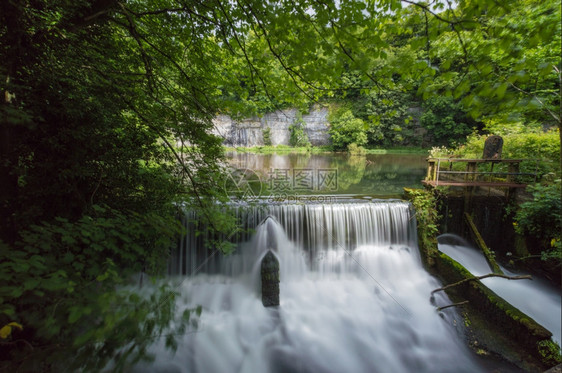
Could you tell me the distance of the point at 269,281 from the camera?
5.36m

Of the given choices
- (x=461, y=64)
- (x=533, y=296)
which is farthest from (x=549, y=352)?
(x=461, y=64)

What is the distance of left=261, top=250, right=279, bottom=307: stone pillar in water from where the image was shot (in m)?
5.23

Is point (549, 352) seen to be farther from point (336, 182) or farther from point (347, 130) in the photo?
point (347, 130)

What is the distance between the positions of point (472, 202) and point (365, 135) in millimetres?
22672

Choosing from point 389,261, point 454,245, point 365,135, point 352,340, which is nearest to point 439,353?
point 352,340

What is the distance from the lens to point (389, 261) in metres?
6.68

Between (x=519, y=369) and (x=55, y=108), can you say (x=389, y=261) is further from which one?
(x=55, y=108)

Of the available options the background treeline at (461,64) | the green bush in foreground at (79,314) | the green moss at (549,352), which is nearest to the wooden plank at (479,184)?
the green moss at (549,352)

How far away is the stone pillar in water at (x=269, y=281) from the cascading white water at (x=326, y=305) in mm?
187

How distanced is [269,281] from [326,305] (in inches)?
58.0

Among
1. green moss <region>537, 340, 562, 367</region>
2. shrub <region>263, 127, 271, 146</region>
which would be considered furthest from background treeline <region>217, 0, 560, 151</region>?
shrub <region>263, 127, 271, 146</region>

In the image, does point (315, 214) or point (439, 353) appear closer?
point (439, 353)

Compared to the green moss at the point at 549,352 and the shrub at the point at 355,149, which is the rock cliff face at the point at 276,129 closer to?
the shrub at the point at 355,149

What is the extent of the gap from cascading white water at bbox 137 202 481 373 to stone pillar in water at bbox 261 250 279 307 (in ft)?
0.61
